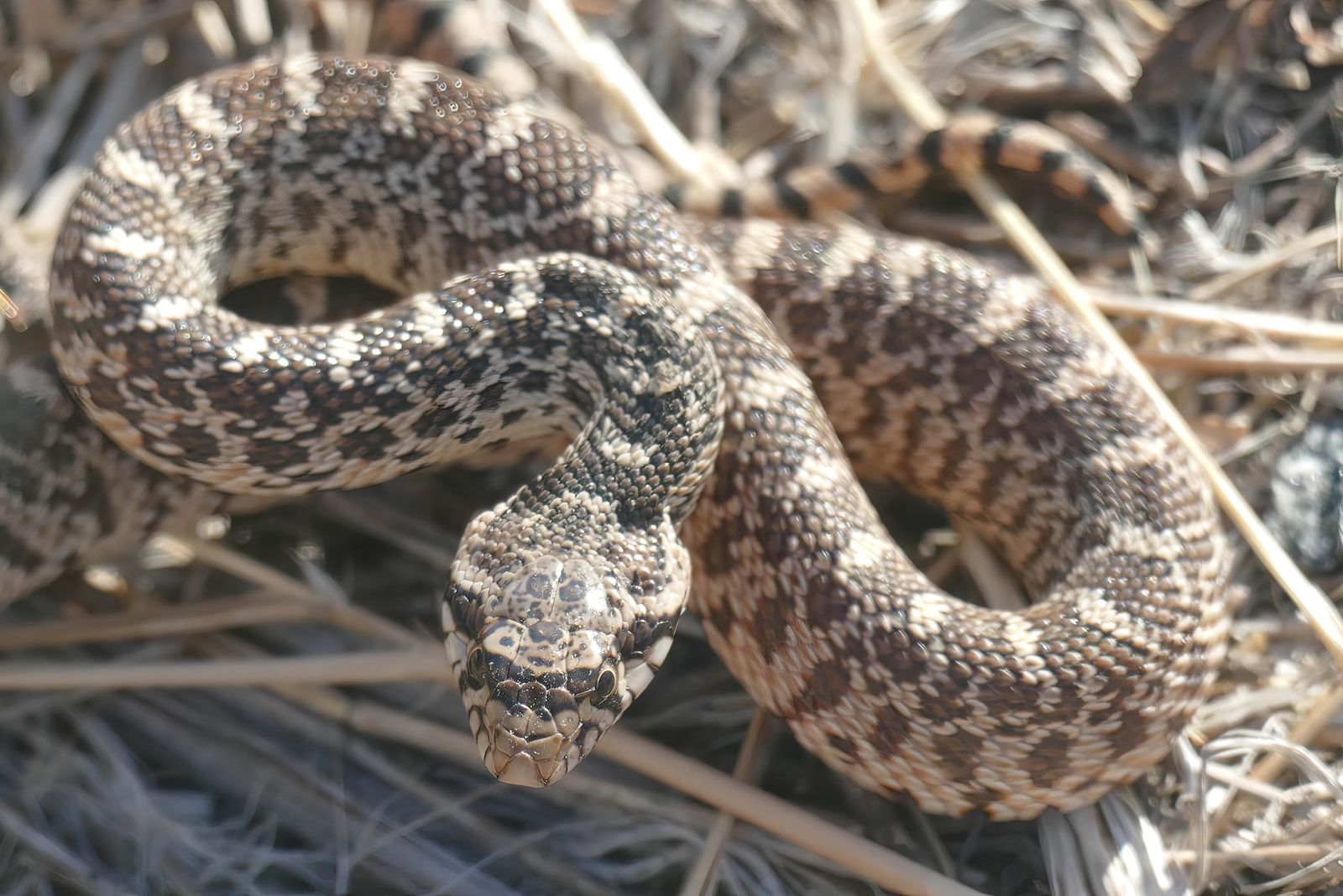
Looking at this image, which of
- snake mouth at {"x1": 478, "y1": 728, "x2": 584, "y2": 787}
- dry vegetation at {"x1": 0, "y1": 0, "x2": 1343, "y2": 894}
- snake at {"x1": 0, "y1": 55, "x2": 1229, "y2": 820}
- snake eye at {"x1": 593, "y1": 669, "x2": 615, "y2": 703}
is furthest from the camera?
dry vegetation at {"x1": 0, "y1": 0, "x2": 1343, "y2": 894}

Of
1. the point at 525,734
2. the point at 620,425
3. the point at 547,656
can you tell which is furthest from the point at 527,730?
the point at 620,425

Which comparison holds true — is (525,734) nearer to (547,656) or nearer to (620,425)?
(547,656)

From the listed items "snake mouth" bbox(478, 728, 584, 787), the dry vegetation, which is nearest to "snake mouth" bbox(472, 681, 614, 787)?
"snake mouth" bbox(478, 728, 584, 787)

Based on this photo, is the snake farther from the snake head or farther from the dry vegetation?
the dry vegetation

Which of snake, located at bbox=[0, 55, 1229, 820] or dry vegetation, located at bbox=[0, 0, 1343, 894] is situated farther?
dry vegetation, located at bbox=[0, 0, 1343, 894]

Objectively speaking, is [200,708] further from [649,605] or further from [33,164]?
[33,164]

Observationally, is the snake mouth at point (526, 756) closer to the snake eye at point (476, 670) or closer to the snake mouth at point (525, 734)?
the snake mouth at point (525, 734)
